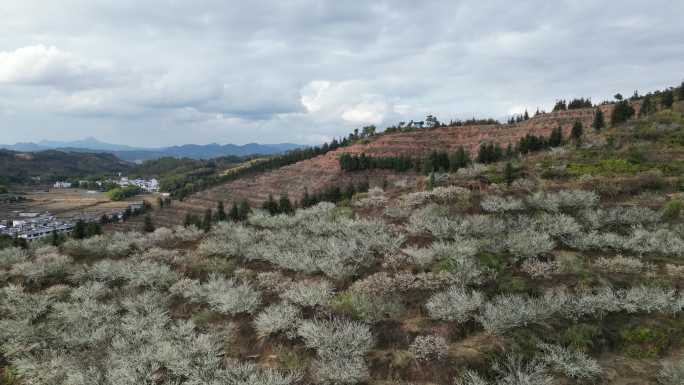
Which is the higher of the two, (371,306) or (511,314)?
(511,314)

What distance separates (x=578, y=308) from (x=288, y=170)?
435 ft

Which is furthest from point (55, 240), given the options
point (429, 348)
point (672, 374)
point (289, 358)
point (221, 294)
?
point (672, 374)

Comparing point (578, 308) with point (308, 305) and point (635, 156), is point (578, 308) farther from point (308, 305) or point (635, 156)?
point (635, 156)

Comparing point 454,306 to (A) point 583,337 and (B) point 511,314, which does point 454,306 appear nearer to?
(B) point 511,314

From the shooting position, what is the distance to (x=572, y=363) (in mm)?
9578

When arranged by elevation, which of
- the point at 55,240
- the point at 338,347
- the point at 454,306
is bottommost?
the point at 55,240

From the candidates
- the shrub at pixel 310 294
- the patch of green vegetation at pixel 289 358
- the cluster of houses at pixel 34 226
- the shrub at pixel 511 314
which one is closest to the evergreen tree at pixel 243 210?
the shrub at pixel 310 294

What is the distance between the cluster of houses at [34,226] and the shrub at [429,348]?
397 ft

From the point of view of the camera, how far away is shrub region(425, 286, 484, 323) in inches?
463

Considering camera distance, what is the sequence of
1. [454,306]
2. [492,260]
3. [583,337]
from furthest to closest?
1. [492,260]
2. [454,306]
3. [583,337]

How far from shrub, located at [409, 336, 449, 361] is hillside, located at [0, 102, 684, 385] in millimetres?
40

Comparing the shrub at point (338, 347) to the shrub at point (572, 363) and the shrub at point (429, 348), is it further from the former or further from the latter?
the shrub at point (572, 363)

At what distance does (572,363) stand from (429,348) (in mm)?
Answer: 3674

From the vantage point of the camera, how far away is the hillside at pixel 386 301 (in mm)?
10430
